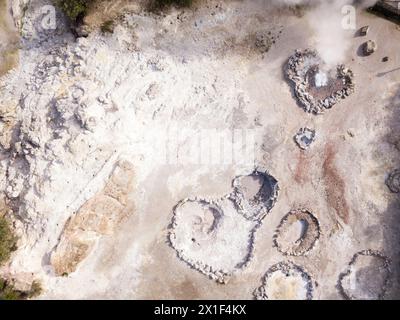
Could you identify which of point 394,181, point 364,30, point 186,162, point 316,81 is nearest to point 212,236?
point 186,162

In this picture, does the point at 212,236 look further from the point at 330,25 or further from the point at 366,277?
the point at 330,25

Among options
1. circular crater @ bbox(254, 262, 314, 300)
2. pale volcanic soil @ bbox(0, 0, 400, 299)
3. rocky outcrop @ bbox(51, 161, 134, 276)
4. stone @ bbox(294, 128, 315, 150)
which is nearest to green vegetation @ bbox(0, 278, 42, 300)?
pale volcanic soil @ bbox(0, 0, 400, 299)

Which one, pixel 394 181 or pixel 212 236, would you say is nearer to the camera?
pixel 394 181

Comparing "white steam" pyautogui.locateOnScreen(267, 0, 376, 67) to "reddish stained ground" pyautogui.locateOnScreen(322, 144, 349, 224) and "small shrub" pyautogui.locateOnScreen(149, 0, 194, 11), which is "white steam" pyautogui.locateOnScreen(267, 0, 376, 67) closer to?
"small shrub" pyautogui.locateOnScreen(149, 0, 194, 11)

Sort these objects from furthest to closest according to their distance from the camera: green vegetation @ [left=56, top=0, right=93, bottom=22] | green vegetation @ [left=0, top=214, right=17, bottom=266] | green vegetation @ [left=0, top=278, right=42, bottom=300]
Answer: green vegetation @ [left=56, top=0, right=93, bottom=22] → green vegetation @ [left=0, top=214, right=17, bottom=266] → green vegetation @ [left=0, top=278, right=42, bottom=300]
